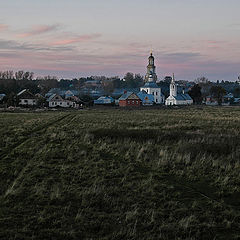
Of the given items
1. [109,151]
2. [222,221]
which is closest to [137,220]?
[222,221]

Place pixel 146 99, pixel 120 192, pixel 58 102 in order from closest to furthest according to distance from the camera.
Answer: pixel 120 192 < pixel 58 102 < pixel 146 99

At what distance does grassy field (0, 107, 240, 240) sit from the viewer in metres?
7.65

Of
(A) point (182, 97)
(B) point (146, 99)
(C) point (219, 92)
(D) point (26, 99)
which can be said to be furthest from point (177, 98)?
(D) point (26, 99)

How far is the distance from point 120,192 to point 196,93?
344 ft

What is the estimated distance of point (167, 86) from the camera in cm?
14912

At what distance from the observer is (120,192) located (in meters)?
10.3

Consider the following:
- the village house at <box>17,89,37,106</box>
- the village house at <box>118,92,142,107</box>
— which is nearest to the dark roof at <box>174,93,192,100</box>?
the village house at <box>118,92,142,107</box>

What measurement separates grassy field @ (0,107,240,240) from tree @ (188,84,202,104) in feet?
313

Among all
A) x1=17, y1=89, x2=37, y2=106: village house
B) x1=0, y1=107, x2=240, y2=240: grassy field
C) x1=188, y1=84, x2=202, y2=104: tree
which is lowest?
x1=0, y1=107, x2=240, y2=240: grassy field

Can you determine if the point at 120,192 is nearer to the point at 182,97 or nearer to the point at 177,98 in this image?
the point at 177,98

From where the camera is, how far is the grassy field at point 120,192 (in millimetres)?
7652

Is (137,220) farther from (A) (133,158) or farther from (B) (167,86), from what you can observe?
(B) (167,86)

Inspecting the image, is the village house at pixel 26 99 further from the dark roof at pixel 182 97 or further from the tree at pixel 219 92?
the tree at pixel 219 92

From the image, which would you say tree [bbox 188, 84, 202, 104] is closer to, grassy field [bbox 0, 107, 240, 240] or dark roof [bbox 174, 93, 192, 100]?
dark roof [bbox 174, 93, 192, 100]
